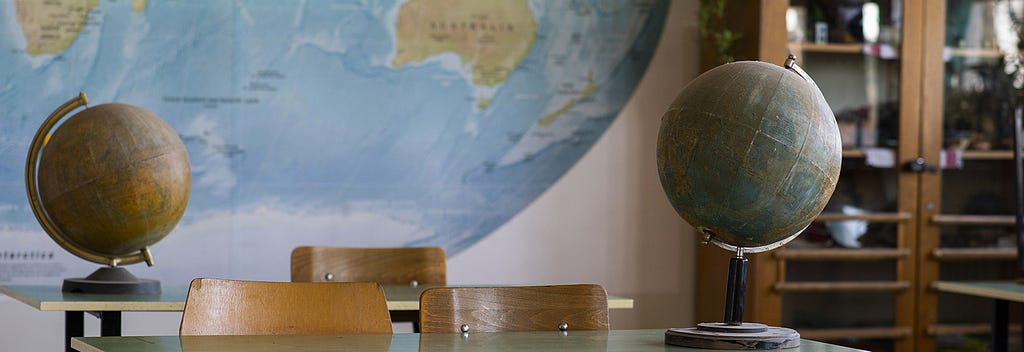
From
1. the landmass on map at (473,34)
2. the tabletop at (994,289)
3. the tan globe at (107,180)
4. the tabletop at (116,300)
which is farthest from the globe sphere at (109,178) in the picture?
the tabletop at (994,289)

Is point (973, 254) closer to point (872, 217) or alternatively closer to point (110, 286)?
point (872, 217)

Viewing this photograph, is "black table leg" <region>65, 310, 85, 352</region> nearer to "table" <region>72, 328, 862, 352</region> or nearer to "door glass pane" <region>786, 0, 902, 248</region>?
"table" <region>72, 328, 862, 352</region>

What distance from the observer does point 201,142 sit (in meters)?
4.61

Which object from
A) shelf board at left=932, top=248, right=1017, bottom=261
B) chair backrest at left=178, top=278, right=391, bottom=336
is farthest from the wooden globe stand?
shelf board at left=932, top=248, right=1017, bottom=261

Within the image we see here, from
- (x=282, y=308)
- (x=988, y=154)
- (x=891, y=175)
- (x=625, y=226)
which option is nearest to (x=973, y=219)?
(x=988, y=154)

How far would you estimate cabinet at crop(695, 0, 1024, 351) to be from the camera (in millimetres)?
5129

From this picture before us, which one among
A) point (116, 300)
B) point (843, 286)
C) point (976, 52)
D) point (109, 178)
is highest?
point (976, 52)

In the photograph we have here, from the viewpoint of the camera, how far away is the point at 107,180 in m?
3.10

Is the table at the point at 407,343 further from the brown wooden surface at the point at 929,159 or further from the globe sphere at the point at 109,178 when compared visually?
the brown wooden surface at the point at 929,159

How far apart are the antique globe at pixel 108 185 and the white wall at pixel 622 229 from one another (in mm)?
1907

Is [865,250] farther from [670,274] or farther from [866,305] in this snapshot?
[670,274]

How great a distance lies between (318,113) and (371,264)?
127 cm

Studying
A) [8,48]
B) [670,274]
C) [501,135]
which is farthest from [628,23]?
[8,48]

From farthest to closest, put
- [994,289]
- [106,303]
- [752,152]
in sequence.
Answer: [994,289], [106,303], [752,152]
